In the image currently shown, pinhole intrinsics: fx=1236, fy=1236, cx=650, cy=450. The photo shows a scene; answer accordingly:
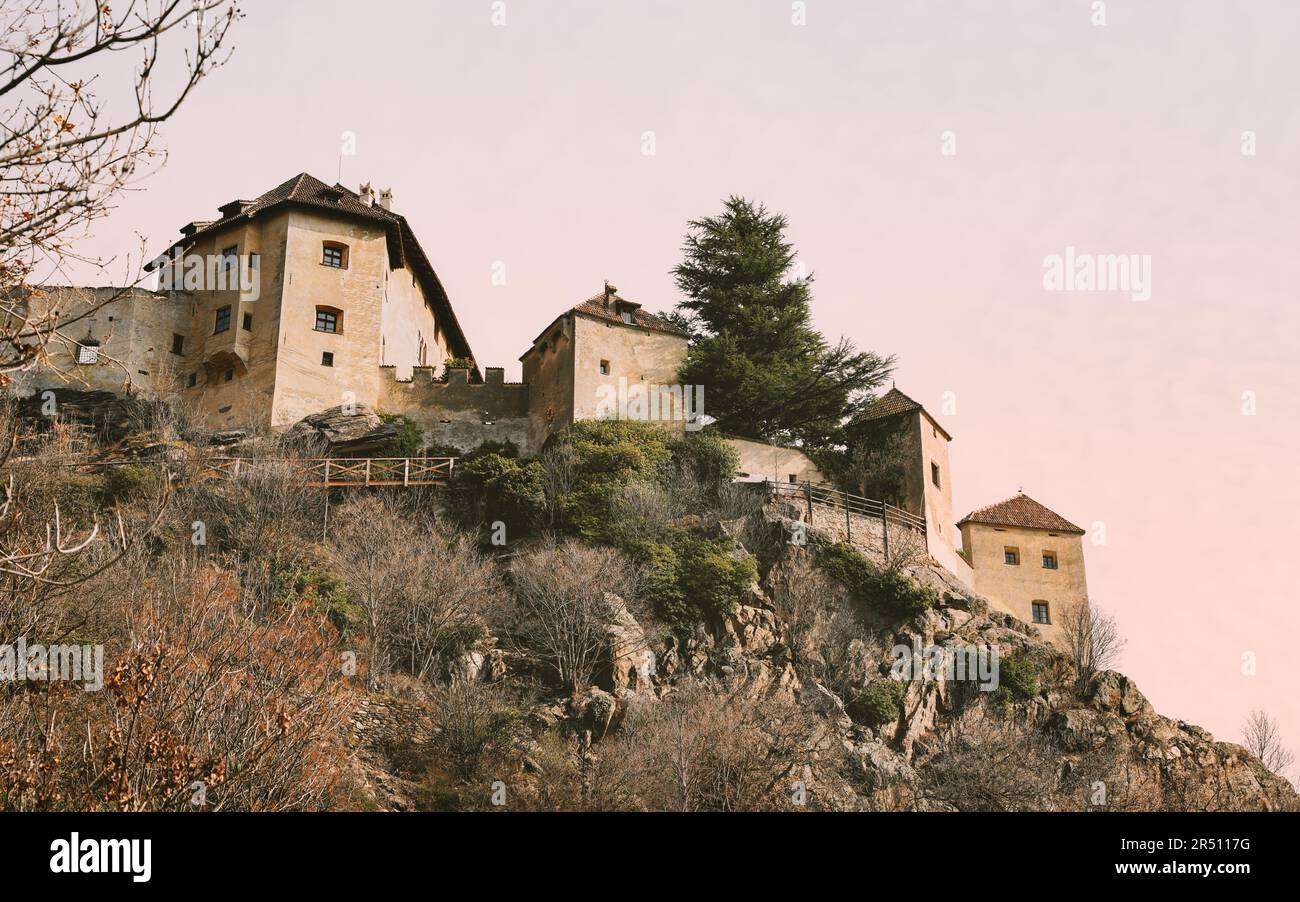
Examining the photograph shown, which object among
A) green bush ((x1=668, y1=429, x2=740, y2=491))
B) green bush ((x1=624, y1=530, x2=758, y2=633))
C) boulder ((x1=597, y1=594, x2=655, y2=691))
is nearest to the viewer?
boulder ((x1=597, y1=594, x2=655, y2=691))

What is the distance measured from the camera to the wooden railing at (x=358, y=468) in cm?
3803

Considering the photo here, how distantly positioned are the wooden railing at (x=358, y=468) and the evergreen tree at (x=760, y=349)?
1026 cm

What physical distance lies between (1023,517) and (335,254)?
27.4 meters

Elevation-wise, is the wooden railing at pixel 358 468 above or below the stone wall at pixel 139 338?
below

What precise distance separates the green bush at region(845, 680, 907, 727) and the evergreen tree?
13.5 metres

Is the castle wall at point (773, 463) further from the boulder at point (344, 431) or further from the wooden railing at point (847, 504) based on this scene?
the boulder at point (344, 431)

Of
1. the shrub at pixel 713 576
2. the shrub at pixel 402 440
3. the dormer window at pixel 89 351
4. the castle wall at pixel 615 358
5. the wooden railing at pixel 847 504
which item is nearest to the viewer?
the dormer window at pixel 89 351

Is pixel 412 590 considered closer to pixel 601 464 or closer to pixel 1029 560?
pixel 601 464

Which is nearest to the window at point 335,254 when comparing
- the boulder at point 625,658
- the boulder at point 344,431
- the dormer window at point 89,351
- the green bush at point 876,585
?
the boulder at point 344,431

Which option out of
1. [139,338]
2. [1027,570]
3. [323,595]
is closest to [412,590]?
[323,595]

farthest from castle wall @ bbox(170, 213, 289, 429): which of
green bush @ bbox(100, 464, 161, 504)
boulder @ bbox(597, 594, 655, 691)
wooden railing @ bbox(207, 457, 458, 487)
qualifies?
boulder @ bbox(597, 594, 655, 691)

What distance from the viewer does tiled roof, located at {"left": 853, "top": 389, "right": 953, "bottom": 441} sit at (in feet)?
143

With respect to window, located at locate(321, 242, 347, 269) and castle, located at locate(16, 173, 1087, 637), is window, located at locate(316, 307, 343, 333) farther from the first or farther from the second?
window, located at locate(321, 242, 347, 269)

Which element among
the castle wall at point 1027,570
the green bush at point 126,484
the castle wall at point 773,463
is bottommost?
the castle wall at point 1027,570
